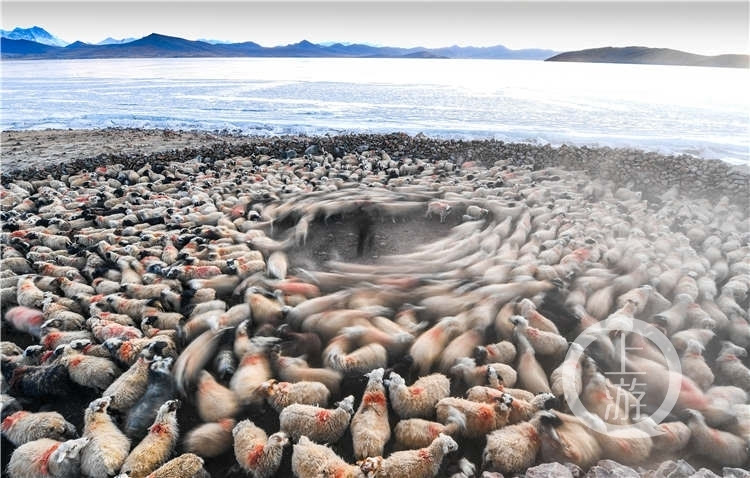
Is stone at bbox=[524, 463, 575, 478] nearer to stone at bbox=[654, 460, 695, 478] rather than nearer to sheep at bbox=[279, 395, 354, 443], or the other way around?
stone at bbox=[654, 460, 695, 478]

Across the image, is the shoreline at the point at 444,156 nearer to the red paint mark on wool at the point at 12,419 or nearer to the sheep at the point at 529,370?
the sheep at the point at 529,370

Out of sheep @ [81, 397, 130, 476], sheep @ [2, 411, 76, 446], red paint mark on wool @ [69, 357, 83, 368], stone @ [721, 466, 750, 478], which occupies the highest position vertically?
red paint mark on wool @ [69, 357, 83, 368]

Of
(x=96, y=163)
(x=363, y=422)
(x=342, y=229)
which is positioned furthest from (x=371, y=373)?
(x=96, y=163)

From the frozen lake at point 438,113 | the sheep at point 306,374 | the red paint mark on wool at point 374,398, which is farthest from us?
the frozen lake at point 438,113

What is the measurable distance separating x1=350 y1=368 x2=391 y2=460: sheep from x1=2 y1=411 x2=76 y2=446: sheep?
2583mm

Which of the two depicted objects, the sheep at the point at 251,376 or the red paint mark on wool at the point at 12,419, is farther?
the sheep at the point at 251,376

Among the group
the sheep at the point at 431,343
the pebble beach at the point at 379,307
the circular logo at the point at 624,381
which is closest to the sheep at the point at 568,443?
the pebble beach at the point at 379,307

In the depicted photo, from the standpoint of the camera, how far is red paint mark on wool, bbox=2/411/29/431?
422 centimetres

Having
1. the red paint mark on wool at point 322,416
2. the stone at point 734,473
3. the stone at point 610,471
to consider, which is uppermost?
the red paint mark on wool at point 322,416

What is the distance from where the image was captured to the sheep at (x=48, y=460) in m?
3.70

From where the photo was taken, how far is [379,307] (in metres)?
5.64

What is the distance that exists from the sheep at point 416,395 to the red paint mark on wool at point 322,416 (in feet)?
2.05

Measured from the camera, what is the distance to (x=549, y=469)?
3680 millimetres

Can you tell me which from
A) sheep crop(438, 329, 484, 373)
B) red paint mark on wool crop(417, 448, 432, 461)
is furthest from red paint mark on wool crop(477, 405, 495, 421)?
sheep crop(438, 329, 484, 373)
